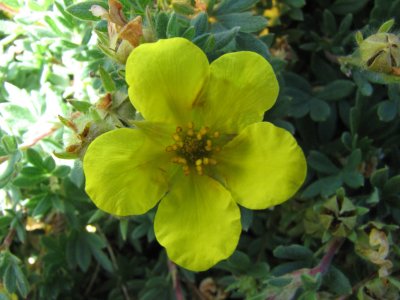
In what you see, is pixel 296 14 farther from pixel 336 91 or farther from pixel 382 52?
pixel 382 52

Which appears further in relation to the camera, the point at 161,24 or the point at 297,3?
the point at 297,3

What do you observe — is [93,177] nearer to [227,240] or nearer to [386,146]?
[227,240]

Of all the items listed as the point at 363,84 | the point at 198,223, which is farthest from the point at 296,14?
the point at 198,223

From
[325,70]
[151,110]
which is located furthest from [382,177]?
[151,110]

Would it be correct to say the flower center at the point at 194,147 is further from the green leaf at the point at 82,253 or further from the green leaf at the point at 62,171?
the green leaf at the point at 82,253

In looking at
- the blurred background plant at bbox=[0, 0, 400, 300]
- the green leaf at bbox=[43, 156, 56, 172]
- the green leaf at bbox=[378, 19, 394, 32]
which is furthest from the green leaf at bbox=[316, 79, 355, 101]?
the green leaf at bbox=[43, 156, 56, 172]

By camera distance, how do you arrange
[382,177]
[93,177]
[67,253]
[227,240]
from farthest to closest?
[67,253] → [382,177] → [227,240] → [93,177]
